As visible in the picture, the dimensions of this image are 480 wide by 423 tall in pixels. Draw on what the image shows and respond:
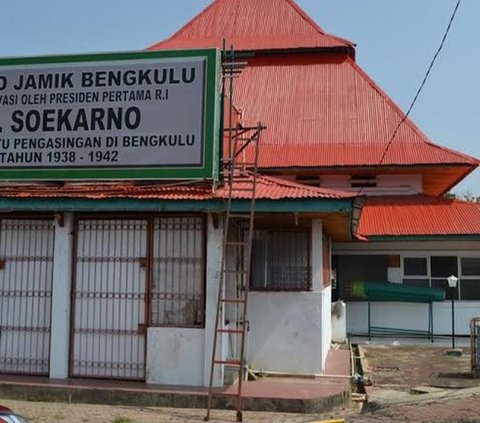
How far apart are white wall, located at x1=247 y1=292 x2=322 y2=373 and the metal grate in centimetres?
329

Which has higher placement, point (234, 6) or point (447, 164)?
point (234, 6)

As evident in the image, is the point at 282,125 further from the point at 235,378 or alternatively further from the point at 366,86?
the point at 235,378

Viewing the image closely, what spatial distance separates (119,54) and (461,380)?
8.38 meters

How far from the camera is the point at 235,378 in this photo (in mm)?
9938

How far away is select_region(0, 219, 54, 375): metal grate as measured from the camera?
409 inches

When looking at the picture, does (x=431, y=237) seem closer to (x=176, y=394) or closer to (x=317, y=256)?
(x=317, y=256)

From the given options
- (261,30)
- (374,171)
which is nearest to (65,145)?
(374,171)

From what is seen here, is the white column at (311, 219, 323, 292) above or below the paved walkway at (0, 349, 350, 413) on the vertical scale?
above

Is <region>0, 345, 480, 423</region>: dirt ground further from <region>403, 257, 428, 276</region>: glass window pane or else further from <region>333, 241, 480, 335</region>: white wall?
<region>403, 257, 428, 276</region>: glass window pane

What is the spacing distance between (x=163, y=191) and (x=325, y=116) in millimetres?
12855

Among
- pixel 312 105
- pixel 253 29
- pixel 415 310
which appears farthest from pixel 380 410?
pixel 253 29

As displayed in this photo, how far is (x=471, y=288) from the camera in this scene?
19.1m

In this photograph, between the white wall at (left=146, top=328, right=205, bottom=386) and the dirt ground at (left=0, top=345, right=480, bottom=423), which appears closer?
the dirt ground at (left=0, top=345, right=480, bottom=423)

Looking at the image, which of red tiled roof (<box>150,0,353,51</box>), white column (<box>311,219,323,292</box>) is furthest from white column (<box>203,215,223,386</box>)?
red tiled roof (<box>150,0,353,51</box>)
